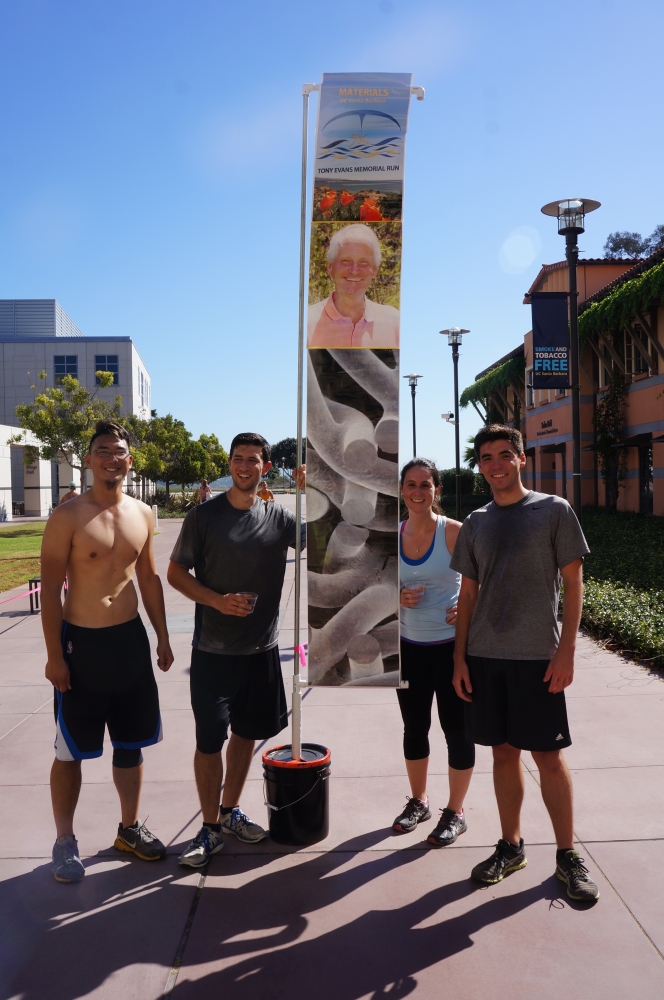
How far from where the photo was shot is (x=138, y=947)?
301 centimetres

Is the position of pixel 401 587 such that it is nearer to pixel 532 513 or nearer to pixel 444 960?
pixel 532 513

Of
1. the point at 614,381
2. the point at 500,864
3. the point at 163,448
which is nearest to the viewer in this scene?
the point at 500,864

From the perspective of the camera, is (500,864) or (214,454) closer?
(500,864)

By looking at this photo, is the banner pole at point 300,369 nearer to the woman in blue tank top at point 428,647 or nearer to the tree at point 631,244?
the woman in blue tank top at point 428,647

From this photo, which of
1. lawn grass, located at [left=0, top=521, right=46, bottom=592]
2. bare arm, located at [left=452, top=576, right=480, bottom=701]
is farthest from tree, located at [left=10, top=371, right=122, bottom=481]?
bare arm, located at [left=452, top=576, right=480, bottom=701]

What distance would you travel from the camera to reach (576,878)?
329 cm

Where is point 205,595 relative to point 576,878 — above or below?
above

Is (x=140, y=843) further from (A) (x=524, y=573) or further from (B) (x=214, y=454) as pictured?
(B) (x=214, y=454)

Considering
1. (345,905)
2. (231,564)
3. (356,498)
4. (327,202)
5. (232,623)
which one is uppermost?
(327,202)

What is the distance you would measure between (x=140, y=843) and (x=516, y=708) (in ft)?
6.28

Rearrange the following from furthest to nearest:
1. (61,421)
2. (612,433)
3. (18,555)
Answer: (61,421), (612,433), (18,555)

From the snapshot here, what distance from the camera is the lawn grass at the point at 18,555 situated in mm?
15544

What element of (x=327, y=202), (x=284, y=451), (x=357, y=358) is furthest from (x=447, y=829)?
(x=284, y=451)

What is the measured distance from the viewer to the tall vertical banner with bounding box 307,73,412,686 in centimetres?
382
